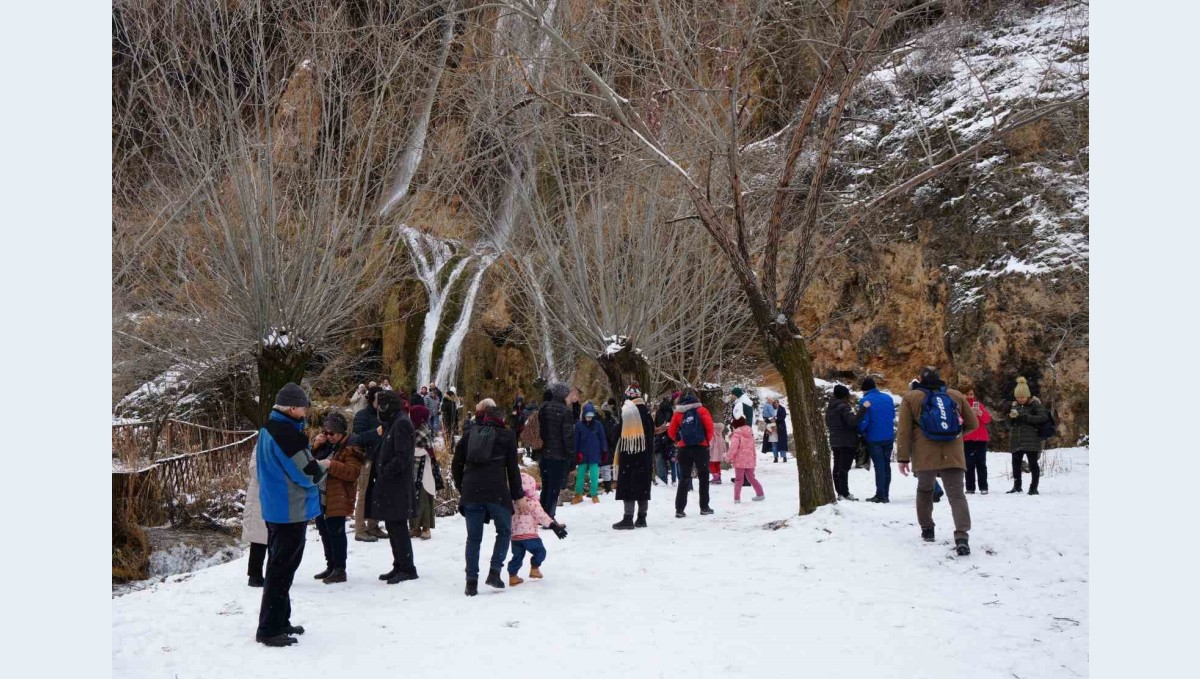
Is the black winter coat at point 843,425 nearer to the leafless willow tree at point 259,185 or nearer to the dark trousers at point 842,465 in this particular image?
the dark trousers at point 842,465

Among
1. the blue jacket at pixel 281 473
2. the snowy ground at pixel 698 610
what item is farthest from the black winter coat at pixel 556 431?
the blue jacket at pixel 281 473

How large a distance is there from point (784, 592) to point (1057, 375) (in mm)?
16203

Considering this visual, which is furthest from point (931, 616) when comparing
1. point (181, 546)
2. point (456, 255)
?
point (456, 255)

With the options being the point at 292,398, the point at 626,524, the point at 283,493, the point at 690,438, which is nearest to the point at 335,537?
the point at 283,493

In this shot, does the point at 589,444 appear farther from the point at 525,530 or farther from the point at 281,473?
the point at 281,473

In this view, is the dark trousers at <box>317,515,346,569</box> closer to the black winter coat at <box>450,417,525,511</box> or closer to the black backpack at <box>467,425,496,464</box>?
the black winter coat at <box>450,417,525,511</box>

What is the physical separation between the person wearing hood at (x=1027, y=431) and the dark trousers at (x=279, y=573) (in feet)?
29.6

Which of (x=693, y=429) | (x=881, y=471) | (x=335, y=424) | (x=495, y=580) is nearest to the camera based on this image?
(x=495, y=580)

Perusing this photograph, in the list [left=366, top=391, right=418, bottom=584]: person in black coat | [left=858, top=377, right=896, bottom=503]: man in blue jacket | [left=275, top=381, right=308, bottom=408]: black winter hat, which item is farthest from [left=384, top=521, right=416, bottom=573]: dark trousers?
[left=858, top=377, right=896, bottom=503]: man in blue jacket

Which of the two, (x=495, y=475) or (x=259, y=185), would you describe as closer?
(x=495, y=475)

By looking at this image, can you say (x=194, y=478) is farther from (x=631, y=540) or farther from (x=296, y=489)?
(x=296, y=489)

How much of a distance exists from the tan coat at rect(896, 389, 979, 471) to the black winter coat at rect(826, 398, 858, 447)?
2724 millimetres

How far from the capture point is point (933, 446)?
805cm

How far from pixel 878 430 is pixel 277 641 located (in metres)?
7.87
